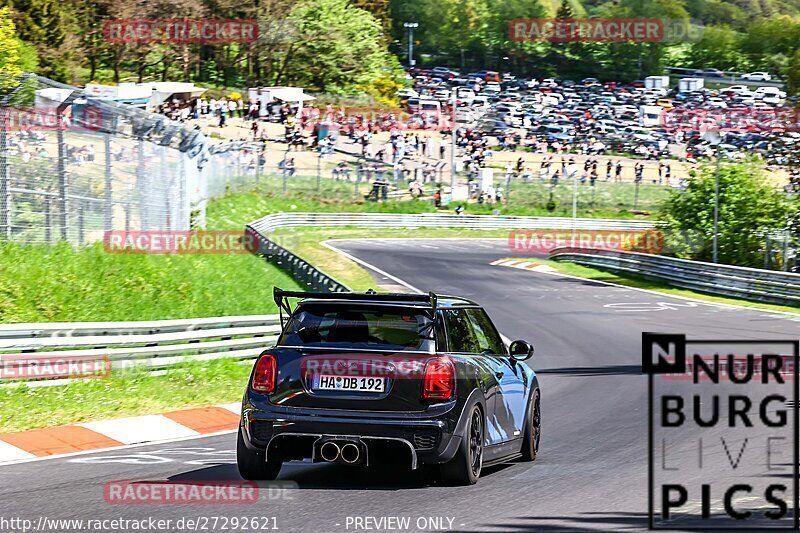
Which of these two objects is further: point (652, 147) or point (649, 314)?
point (652, 147)

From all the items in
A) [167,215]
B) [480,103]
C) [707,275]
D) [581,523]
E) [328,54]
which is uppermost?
[328,54]

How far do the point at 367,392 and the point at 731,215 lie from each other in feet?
125

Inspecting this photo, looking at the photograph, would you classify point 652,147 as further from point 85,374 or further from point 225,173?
point 85,374

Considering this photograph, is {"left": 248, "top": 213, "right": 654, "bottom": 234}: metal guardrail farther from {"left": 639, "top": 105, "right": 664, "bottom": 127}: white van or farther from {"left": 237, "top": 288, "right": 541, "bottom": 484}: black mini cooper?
{"left": 237, "top": 288, "right": 541, "bottom": 484}: black mini cooper

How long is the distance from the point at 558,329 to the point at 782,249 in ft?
49.0

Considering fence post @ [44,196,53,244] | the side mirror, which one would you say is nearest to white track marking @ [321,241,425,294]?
fence post @ [44,196,53,244]

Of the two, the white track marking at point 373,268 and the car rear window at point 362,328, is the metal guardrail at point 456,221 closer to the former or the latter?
the white track marking at point 373,268

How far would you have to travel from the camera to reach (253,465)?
838 cm

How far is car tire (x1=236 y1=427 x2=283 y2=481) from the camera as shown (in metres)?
8.34

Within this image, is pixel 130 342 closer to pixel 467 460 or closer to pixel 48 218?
pixel 48 218

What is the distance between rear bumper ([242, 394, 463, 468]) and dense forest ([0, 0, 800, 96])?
33143mm

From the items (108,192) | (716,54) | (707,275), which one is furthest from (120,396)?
(716,54)

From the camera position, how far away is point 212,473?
29.1ft

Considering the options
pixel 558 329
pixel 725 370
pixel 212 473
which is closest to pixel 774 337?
pixel 558 329
